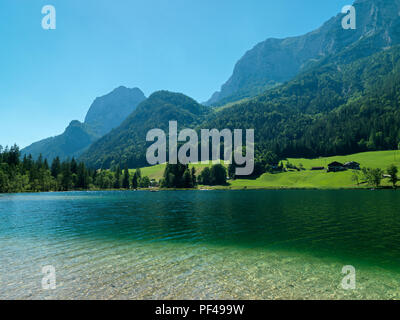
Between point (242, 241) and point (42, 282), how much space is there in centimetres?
1947

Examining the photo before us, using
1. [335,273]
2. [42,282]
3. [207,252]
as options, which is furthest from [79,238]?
[335,273]

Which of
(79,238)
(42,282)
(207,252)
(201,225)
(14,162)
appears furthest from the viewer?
(14,162)

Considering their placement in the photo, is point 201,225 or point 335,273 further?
point 201,225

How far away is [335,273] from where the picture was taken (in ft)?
58.4

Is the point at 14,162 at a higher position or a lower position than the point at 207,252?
higher

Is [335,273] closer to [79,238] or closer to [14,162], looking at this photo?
[79,238]

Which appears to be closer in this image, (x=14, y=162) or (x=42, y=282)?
(x=42, y=282)
